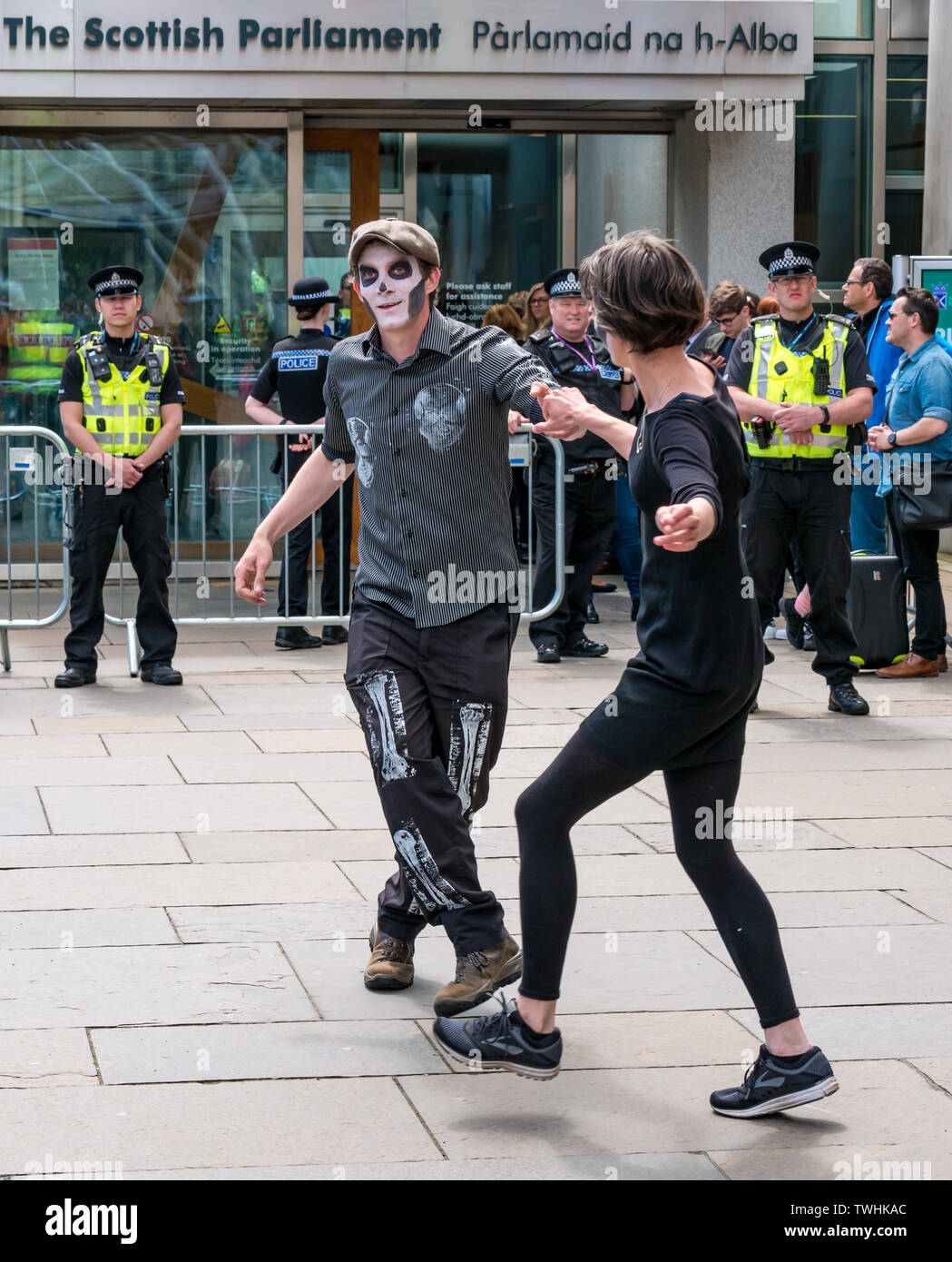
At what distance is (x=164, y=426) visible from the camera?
897 centimetres

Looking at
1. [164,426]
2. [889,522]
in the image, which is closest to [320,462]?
[164,426]

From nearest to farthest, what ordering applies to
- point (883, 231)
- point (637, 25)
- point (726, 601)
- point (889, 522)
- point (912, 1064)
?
point (726, 601) → point (912, 1064) → point (889, 522) → point (637, 25) → point (883, 231)

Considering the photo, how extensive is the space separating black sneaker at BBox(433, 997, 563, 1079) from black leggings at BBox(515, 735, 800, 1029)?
0.71 ft

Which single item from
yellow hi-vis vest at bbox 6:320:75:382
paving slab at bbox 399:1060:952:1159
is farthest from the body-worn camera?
yellow hi-vis vest at bbox 6:320:75:382

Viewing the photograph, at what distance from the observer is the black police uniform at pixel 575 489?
9508mm

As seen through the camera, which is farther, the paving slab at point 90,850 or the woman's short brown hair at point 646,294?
the paving slab at point 90,850

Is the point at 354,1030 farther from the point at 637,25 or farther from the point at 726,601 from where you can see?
the point at 637,25

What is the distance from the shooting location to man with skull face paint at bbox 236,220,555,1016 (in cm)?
434

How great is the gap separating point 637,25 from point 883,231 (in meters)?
3.03

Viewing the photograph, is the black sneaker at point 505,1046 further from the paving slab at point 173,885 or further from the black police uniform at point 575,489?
the black police uniform at point 575,489

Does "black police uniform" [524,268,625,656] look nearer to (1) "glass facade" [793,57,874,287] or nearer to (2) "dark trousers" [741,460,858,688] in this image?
(2) "dark trousers" [741,460,858,688]

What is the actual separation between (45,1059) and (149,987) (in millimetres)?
518

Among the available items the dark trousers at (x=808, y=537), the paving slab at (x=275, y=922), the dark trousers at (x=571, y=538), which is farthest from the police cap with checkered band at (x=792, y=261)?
the paving slab at (x=275, y=922)

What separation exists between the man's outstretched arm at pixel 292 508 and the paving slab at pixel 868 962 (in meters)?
1.55
